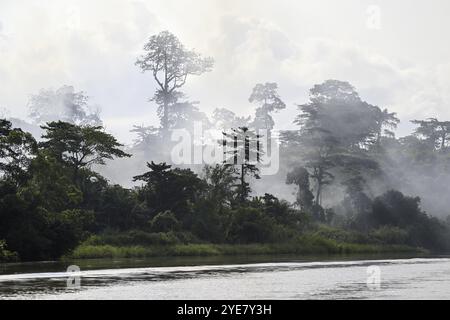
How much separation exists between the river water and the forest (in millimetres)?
8888

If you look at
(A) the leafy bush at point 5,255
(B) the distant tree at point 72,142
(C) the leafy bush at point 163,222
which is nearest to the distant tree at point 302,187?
(C) the leafy bush at point 163,222

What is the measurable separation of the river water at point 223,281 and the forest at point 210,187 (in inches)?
350

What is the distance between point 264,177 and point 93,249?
67.3m

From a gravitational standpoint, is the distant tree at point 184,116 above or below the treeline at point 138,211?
above

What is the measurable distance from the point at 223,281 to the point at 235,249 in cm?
3697

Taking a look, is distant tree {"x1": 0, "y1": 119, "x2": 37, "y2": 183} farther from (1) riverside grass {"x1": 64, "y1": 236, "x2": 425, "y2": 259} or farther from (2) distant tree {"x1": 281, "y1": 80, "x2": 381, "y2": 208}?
A: (2) distant tree {"x1": 281, "y1": 80, "x2": 381, "y2": 208}

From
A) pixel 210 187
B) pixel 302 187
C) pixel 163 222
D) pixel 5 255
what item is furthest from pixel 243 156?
pixel 5 255

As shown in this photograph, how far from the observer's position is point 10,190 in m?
66.2

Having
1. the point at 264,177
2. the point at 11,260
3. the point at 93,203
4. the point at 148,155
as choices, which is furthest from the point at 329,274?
the point at 148,155

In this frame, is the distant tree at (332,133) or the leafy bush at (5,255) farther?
the distant tree at (332,133)

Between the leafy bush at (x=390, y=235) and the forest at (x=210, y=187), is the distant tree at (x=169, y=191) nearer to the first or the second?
the forest at (x=210, y=187)

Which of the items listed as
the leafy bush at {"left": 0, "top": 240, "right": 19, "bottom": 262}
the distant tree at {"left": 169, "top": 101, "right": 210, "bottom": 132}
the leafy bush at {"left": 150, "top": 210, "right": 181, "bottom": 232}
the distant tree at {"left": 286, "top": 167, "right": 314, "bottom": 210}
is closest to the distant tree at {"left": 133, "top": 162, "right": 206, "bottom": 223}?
the leafy bush at {"left": 150, "top": 210, "right": 181, "bottom": 232}

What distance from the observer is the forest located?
71.1m

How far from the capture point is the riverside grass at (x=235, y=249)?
72.7 meters
